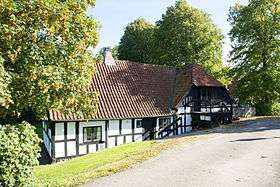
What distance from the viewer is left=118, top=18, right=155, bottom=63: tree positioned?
53281 millimetres

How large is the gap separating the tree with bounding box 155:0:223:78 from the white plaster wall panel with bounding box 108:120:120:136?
69.5 ft

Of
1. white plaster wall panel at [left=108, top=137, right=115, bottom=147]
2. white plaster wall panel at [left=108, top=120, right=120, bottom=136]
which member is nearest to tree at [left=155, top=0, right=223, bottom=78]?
white plaster wall panel at [left=108, top=120, right=120, bottom=136]

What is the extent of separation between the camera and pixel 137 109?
28500 millimetres

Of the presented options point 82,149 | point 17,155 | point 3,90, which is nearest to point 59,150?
point 82,149

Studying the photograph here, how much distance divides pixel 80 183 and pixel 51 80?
445 cm

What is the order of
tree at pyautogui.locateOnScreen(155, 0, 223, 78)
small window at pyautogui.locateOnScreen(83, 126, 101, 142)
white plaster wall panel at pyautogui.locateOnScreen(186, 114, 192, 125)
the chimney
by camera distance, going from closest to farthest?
small window at pyautogui.locateOnScreen(83, 126, 101, 142)
the chimney
white plaster wall panel at pyautogui.locateOnScreen(186, 114, 192, 125)
tree at pyautogui.locateOnScreen(155, 0, 223, 78)

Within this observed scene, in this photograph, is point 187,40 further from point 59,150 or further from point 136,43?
point 59,150

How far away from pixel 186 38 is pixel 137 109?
19532 millimetres

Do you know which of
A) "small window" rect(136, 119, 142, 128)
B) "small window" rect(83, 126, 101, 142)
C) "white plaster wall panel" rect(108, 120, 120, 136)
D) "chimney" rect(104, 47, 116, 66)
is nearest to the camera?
"small window" rect(83, 126, 101, 142)

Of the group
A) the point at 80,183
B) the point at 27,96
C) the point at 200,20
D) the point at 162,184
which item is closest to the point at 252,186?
the point at 162,184

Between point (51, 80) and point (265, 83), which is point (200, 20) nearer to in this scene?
point (265, 83)

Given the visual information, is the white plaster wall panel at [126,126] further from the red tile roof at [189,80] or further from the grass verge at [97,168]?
the grass verge at [97,168]

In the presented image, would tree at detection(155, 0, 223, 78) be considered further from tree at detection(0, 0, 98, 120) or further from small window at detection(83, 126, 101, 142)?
tree at detection(0, 0, 98, 120)

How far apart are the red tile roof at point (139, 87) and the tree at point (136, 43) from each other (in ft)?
56.8
